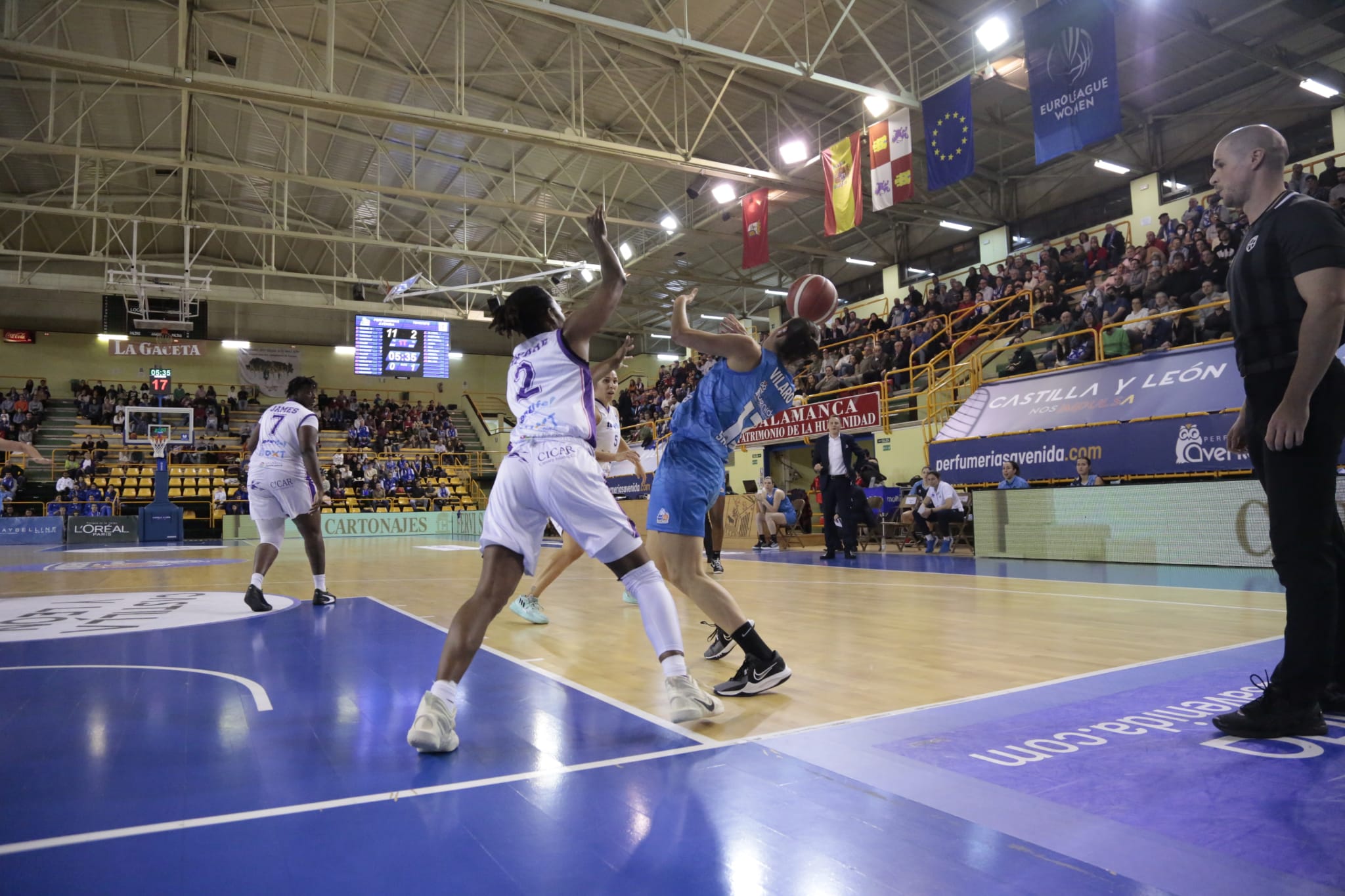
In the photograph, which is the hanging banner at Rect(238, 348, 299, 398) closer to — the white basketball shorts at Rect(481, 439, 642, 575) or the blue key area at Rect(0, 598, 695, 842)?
the blue key area at Rect(0, 598, 695, 842)

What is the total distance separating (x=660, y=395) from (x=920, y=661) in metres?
24.5

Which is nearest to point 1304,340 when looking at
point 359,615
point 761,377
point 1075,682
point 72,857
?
point 1075,682

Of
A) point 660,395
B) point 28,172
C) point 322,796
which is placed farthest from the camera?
point 660,395

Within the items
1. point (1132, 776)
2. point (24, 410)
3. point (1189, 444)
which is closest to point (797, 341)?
point (1132, 776)

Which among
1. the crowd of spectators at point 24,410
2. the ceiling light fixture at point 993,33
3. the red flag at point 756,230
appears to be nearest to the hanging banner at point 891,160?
the ceiling light fixture at point 993,33

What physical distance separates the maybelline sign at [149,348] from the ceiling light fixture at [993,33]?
2939 centimetres

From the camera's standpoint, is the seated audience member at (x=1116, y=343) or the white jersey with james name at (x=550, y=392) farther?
the seated audience member at (x=1116, y=343)

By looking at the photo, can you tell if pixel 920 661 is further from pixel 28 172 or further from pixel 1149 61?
pixel 28 172

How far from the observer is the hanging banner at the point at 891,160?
14.0 meters

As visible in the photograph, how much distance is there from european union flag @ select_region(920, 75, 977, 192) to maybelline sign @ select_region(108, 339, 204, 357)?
Answer: 28.5m

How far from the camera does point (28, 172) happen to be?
22.3 meters

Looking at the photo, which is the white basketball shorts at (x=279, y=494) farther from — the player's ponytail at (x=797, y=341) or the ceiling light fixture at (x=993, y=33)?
the ceiling light fixture at (x=993, y=33)

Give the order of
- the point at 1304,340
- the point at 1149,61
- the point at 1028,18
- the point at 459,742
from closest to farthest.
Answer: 1. the point at 1304,340
2. the point at 459,742
3. the point at 1028,18
4. the point at 1149,61

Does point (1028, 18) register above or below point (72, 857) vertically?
above
